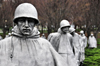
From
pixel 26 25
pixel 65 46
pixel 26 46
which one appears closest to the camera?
pixel 26 25

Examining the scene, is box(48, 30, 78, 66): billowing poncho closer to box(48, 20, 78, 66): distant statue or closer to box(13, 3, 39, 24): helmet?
box(48, 20, 78, 66): distant statue

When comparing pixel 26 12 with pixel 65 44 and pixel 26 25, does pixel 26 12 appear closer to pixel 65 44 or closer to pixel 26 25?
pixel 26 25

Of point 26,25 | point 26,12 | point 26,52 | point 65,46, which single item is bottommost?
point 65,46

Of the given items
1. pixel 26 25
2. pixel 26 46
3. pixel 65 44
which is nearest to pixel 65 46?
pixel 65 44

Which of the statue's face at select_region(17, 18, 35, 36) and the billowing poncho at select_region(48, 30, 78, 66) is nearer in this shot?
the statue's face at select_region(17, 18, 35, 36)

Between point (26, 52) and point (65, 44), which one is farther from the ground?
point (26, 52)

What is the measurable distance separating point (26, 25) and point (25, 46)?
0.94ft

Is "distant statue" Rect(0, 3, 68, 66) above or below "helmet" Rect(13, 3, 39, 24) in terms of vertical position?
below

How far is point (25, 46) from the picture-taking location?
2.65m

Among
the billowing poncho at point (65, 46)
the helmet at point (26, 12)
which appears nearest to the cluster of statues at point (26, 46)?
the helmet at point (26, 12)

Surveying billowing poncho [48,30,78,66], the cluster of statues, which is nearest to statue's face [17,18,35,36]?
the cluster of statues

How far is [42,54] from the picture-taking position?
2.68 metres

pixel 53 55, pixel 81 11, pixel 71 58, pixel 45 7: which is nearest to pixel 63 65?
pixel 53 55

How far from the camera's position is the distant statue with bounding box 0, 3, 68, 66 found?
254cm
